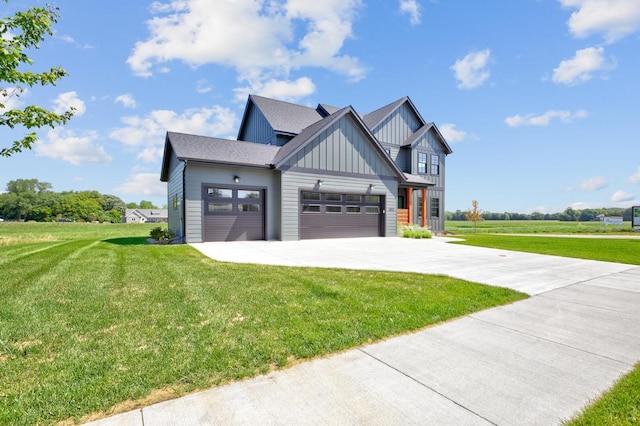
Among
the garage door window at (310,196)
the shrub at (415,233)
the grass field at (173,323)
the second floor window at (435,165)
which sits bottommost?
the grass field at (173,323)

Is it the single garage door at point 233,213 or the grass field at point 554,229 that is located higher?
the single garage door at point 233,213

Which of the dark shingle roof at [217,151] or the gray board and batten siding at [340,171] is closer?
the dark shingle roof at [217,151]

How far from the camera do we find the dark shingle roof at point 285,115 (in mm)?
17109

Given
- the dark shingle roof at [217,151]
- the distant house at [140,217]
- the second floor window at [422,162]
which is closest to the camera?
the dark shingle roof at [217,151]

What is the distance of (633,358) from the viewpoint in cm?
268

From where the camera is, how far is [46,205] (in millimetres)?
83500

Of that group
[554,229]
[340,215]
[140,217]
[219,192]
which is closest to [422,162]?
[340,215]

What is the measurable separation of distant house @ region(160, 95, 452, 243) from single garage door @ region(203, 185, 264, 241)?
4 cm

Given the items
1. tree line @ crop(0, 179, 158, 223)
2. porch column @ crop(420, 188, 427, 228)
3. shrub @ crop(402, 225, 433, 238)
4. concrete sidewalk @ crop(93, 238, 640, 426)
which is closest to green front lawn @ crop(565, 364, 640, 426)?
concrete sidewalk @ crop(93, 238, 640, 426)

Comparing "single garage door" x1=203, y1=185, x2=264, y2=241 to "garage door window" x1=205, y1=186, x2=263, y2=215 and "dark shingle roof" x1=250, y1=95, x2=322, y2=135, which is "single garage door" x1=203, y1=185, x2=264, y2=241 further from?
"dark shingle roof" x1=250, y1=95, x2=322, y2=135

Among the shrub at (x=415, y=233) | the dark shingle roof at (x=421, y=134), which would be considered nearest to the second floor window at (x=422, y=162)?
the dark shingle roof at (x=421, y=134)

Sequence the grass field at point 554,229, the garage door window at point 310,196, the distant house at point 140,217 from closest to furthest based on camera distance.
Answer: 1. the garage door window at point 310,196
2. the grass field at point 554,229
3. the distant house at point 140,217

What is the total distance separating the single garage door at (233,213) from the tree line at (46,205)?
9206 centimetres

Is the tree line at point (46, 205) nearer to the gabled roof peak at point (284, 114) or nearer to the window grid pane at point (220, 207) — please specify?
the gabled roof peak at point (284, 114)
